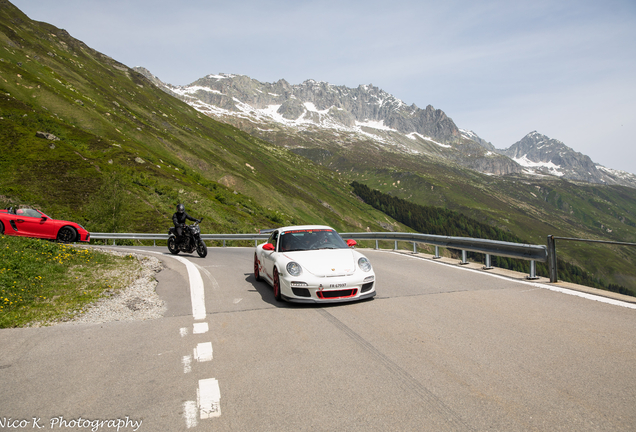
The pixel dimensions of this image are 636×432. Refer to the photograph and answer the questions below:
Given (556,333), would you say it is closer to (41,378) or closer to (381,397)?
(381,397)

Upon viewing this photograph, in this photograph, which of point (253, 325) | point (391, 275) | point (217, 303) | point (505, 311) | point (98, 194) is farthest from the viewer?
point (98, 194)

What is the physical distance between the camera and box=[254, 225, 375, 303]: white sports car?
7484 mm

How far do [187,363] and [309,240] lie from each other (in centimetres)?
487

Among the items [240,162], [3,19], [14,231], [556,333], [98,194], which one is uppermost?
[3,19]

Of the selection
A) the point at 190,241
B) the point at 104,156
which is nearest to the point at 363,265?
the point at 190,241

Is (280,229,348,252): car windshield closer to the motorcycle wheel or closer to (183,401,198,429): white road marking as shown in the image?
(183,401,198,429): white road marking

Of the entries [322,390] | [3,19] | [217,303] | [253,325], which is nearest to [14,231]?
[217,303]

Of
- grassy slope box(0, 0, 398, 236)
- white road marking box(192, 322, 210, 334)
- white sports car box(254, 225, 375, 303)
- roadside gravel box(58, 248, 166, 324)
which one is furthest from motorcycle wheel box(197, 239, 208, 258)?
grassy slope box(0, 0, 398, 236)

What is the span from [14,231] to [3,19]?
110793 mm

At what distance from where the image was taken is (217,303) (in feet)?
26.2

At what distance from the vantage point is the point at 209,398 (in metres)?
3.74

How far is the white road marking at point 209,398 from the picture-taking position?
11.4ft

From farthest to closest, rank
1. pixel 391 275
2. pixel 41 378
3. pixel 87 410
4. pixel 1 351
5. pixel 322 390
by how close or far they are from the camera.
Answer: pixel 391 275, pixel 1 351, pixel 41 378, pixel 322 390, pixel 87 410

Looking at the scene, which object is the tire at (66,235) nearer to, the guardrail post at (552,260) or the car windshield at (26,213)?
the car windshield at (26,213)
